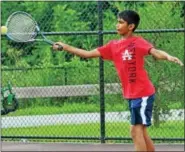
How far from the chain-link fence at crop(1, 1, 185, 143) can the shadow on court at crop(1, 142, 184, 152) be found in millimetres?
364

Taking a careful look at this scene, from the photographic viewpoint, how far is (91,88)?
9.56m

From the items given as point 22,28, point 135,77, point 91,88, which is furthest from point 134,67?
point 91,88

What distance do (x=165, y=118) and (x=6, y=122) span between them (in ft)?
7.56

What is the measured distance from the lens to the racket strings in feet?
22.7

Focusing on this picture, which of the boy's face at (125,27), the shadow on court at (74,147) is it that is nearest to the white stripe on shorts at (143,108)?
the boy's face at (125,27)

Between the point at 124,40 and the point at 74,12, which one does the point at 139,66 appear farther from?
the point at 74,12

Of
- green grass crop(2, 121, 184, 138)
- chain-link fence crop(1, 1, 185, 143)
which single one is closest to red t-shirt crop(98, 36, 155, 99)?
chain-link fence crop(1, 1, 185, 143)

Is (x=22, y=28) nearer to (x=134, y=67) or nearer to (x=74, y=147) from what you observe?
(x=134, y=67)

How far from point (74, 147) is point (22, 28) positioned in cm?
203

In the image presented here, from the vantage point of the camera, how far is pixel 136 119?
20.1 ft

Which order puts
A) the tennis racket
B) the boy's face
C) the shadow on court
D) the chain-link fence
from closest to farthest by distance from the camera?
the boy's face < the tennis racket < the shadow on court < the chain-link fence

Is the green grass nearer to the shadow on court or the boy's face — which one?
the shadow on court

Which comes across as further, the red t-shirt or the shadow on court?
the shadow on court

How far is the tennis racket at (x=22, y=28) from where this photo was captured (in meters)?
6.89
